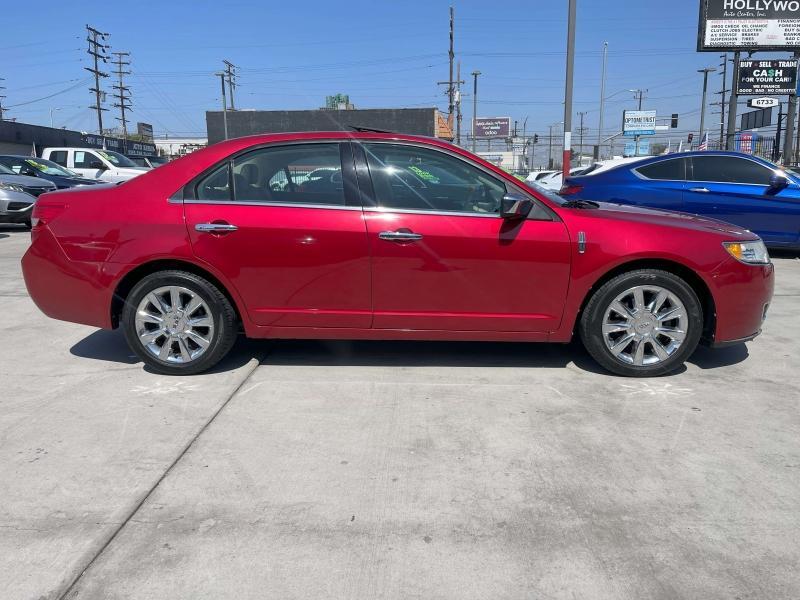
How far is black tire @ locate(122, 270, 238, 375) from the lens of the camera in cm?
425

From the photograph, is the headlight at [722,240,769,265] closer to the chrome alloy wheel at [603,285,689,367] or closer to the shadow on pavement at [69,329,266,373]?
the chrome alloy wheel at [603,285,689,367]

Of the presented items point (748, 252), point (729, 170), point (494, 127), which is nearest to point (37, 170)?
point (729, 170)

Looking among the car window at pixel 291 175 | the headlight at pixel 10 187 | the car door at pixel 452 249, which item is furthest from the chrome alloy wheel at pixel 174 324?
the headlight at pixel 10 187

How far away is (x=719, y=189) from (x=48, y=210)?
810 cm

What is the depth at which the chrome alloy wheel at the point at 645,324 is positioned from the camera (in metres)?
4.22

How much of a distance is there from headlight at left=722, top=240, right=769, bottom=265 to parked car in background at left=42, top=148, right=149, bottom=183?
1733 centimetres

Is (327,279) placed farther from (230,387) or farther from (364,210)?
A: (230,387)

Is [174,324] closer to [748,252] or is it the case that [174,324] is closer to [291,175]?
[291,175]

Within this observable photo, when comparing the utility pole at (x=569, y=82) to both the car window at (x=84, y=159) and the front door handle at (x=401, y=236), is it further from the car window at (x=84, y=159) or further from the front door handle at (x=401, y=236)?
the car window at (x=84, y=159)

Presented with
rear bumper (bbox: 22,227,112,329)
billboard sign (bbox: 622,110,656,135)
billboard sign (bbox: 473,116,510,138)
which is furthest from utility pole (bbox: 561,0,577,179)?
billboard sign (bbox: 473,116,510,138)

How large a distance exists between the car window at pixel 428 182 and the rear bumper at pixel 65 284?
2.00 metres

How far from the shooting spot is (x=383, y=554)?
2.49 meters

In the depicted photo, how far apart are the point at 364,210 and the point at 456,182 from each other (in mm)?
643

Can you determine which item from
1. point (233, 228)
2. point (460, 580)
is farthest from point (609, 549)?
point (233, 228)
